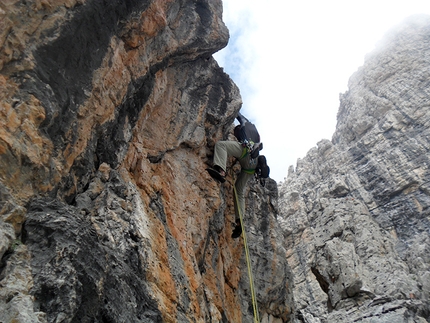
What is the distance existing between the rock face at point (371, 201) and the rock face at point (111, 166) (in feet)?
32.9

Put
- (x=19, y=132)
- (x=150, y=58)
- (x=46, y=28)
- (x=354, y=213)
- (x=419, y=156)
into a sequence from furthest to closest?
(x=419, y=156)
(x=354, y=213)
(x=150, y=58)
(x=46, y=28)
(x=19, y=132)

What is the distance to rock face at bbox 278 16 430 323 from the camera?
17.2 meters

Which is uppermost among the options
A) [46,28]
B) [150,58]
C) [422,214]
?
[422,214]

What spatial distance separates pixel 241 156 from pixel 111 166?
12.7 feet

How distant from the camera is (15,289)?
2.96 meters

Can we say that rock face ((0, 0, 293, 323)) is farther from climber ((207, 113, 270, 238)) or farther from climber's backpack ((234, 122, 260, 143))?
climber's backpack ((234, 122, 260, 143))

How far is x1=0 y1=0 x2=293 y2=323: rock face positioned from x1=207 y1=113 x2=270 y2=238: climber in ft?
1.13

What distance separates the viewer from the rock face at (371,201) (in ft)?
56.6

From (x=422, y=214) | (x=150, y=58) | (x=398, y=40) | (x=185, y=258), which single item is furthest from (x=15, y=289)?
(x=398, y=40)

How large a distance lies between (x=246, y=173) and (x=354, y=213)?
21956mm

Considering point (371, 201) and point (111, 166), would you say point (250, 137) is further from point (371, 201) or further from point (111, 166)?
point (371, 201)

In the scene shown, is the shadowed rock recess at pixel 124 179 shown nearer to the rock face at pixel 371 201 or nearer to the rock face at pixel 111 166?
the rock face at pixel 111 166

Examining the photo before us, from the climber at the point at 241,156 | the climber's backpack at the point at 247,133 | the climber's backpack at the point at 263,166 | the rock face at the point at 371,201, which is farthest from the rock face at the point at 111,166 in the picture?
the rock face at the point at 371,201

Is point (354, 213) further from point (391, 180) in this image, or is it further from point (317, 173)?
point (317, 173)
